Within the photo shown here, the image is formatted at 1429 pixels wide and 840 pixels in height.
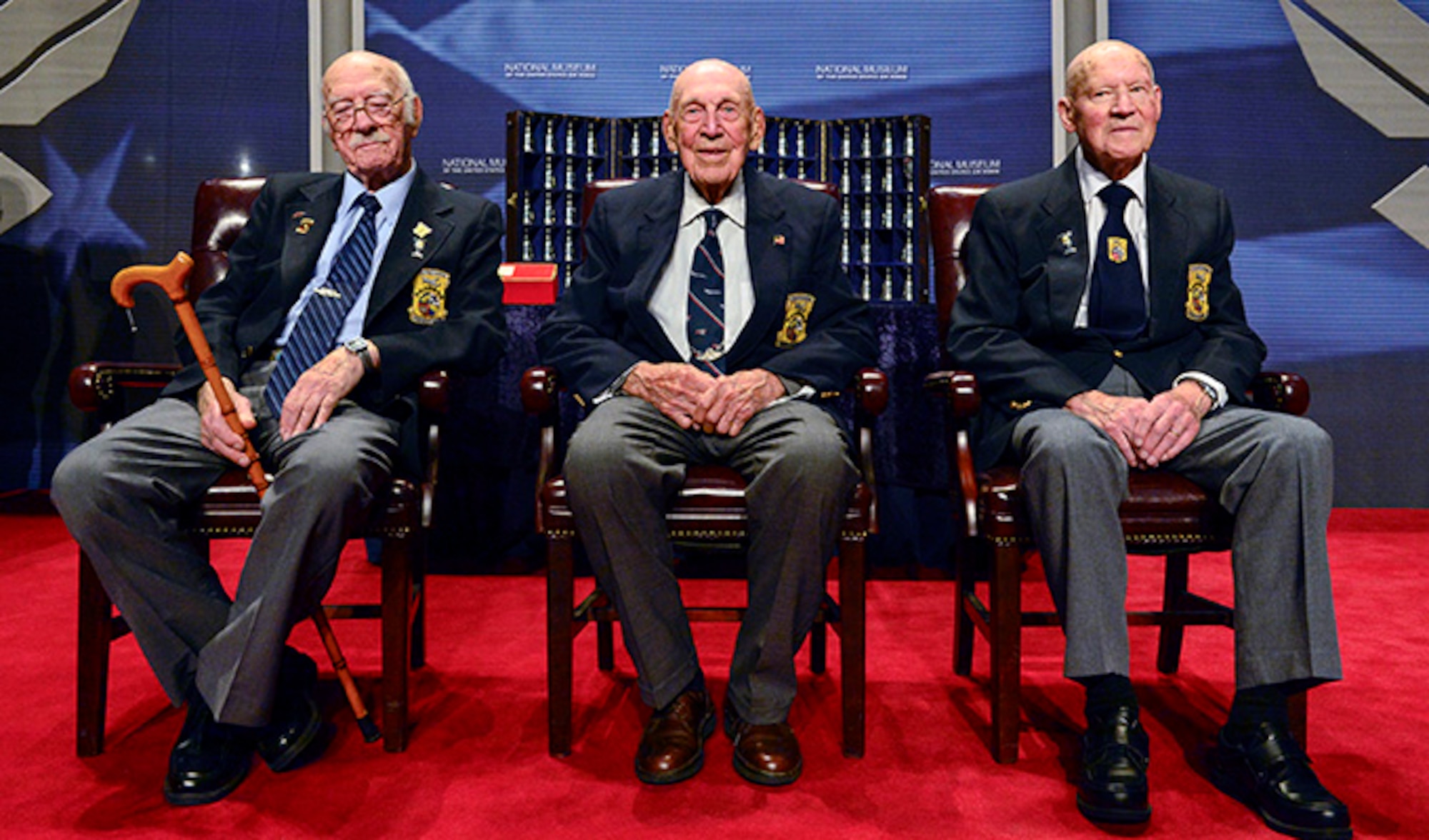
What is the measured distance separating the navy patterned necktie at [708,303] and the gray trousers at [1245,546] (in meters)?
0.71

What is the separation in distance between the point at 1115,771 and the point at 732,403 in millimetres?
891

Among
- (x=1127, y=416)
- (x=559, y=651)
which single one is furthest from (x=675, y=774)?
(x=1127, y=416)

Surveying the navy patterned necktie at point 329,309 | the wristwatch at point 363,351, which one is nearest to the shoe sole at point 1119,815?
the wristwatch at point 363,351

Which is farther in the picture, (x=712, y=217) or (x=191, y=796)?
(x=712, y=217)

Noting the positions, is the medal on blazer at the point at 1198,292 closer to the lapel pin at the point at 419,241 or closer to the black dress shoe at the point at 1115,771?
the black dress shoe at the point at 1115,771

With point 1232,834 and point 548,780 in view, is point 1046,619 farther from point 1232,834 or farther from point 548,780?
point 548,780

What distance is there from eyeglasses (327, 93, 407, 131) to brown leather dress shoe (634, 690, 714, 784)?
1.39 metres

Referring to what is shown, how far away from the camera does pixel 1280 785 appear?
1.46 metres

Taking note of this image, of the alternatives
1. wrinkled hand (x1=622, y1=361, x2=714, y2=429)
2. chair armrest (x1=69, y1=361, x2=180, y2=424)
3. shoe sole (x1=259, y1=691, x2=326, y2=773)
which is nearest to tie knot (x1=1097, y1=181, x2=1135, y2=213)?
wrinkled hand (x1=622, y1=361, x2=714, y2=429)

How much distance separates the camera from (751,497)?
163cm

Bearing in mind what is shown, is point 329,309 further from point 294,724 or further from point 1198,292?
point 1198,292

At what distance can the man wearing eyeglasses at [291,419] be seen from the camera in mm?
1542

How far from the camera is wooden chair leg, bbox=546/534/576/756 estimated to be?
1705mm

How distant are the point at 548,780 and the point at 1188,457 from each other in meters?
1.29
